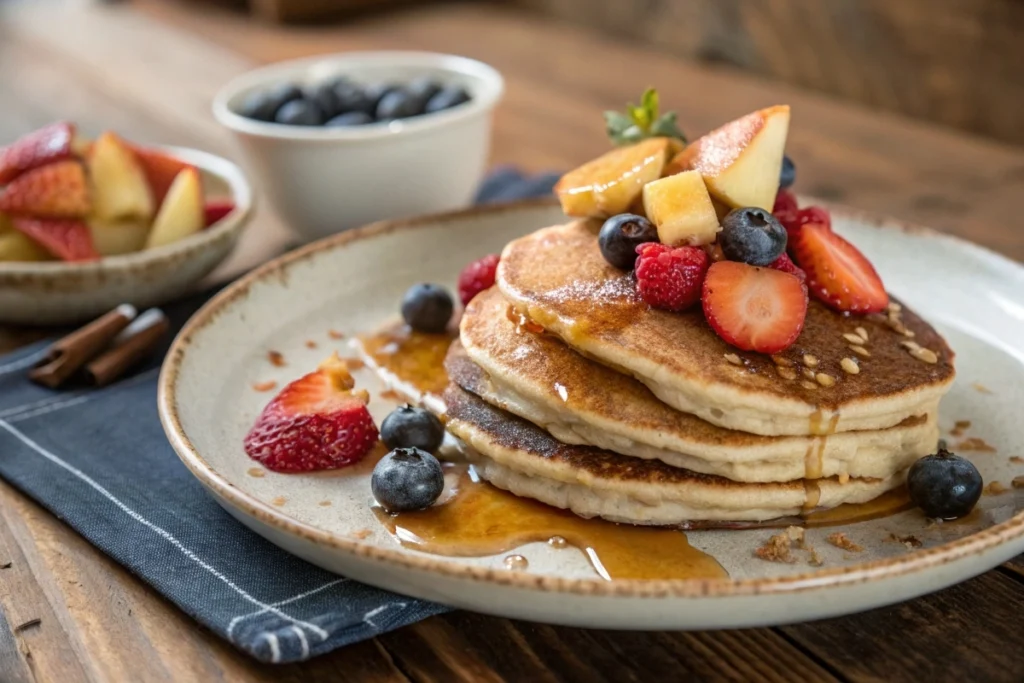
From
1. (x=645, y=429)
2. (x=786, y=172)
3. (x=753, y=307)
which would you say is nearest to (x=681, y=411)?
(x=645, y=429)

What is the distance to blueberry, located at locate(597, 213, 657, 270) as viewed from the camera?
5.07 ft

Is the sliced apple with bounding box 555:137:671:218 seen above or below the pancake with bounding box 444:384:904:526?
above

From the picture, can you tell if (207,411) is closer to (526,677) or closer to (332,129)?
(526,677)

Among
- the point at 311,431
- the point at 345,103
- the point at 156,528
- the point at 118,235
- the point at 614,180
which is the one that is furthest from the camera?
the point at 345,103

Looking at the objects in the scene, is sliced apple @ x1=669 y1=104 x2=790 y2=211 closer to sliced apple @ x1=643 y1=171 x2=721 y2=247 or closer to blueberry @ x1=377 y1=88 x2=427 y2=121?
sliced apple @ x1=643 y1=171 x2=721 y2=247

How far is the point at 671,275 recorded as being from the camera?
146 centimetres

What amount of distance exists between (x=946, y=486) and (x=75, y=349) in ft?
4.80

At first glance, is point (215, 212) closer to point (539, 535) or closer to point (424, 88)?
point (424, 88)

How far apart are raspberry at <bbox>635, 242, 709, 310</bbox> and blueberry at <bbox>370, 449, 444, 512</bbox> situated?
0.38 meters

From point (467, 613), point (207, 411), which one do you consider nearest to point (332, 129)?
point (207, 411)

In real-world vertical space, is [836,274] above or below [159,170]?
above

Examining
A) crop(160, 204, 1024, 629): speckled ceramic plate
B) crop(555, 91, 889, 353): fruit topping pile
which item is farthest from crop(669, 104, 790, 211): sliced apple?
crop(160, 204, 1024, 629): speckled ceramic plate

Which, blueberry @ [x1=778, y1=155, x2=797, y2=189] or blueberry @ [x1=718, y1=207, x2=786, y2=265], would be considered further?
blueberry @ [x1=778, y1=155, x2=797, y2=189]

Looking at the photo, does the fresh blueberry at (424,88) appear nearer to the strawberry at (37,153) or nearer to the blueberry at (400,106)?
the blueberry at (400,106)
